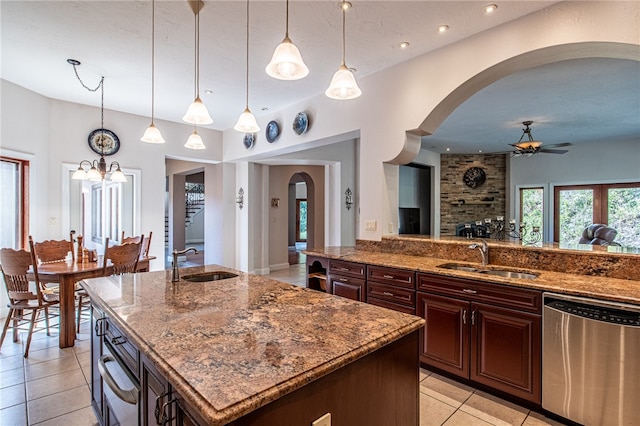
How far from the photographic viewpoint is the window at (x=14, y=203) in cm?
423

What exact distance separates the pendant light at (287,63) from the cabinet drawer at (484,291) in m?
1.87

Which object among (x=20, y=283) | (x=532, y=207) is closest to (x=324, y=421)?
(x=20, y=283)

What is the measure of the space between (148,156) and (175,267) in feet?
13.7

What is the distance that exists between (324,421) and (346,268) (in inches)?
90.7

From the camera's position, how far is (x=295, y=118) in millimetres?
4766

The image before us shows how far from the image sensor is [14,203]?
14.3ft

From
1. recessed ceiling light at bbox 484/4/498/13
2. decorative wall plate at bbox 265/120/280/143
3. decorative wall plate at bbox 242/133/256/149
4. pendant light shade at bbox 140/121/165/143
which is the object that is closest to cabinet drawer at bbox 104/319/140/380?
pendant light shade at bbox 140/121/165/143

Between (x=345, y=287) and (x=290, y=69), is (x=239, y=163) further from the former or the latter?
(x=290, y=69)

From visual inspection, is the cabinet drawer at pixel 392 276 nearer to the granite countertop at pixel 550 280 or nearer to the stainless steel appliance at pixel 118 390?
the granite countertop at pixel 550 280

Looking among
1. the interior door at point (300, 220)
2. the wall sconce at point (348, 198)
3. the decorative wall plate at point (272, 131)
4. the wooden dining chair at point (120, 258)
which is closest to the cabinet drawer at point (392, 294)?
the wooden dining chair at point (120, 258)

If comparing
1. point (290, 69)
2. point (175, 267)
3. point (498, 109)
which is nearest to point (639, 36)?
point (290, 69)

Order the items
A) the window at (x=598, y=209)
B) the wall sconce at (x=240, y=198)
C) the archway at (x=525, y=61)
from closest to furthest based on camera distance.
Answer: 1. the archway at (x=525, y=61)
2. the wall sconce at (x=240, y=198)
3. the window at (x=598, y=209)

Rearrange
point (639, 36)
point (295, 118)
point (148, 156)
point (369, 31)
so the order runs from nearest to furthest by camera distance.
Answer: point (639, 36)
point (369, 31)
point (295, 118)
point (148, 156)

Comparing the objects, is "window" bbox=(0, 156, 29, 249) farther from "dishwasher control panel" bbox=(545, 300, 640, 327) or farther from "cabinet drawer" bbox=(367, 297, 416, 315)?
"dishwasher control panel" bbox=(545, 300, 640, 327)
